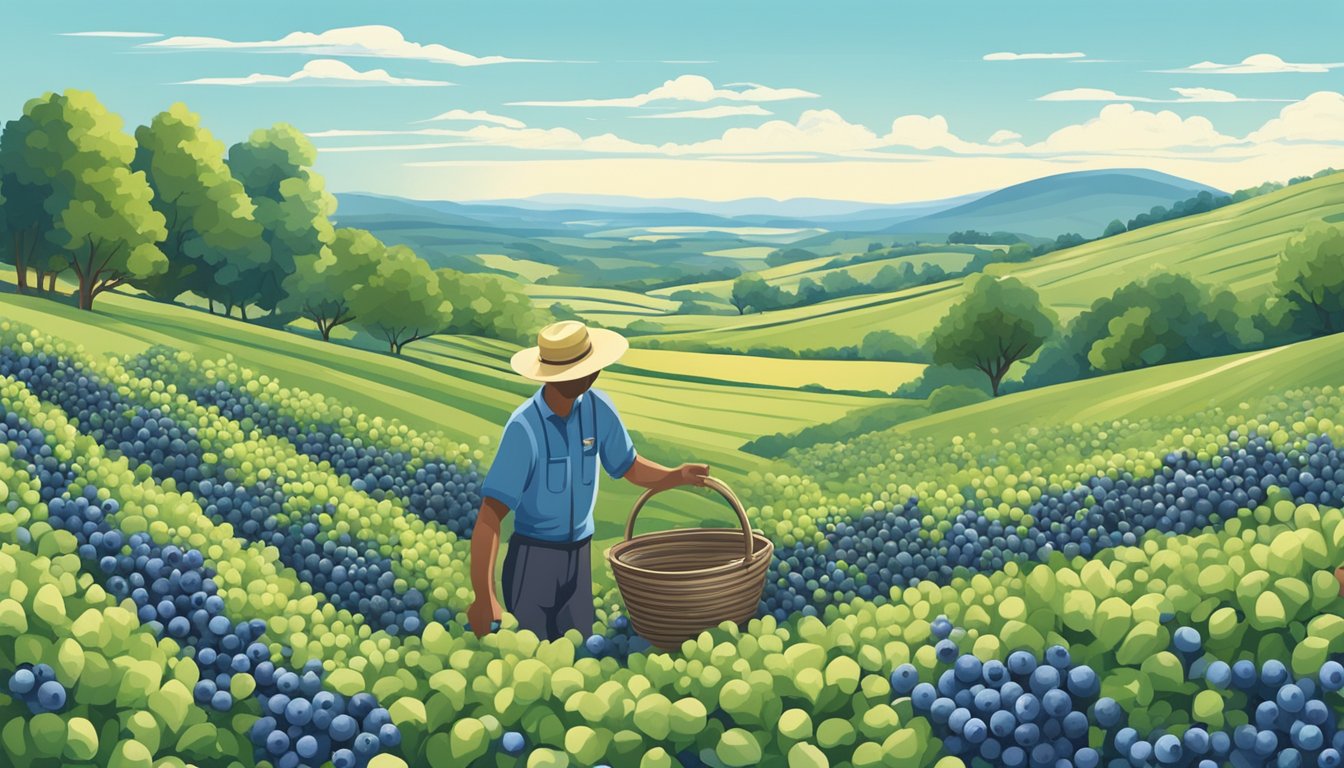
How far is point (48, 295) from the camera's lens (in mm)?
14117

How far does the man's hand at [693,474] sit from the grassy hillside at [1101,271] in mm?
7714

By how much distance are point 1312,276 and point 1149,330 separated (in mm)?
2040

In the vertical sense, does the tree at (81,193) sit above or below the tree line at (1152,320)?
above

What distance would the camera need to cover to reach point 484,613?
464cm

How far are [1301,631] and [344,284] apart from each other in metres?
14.2

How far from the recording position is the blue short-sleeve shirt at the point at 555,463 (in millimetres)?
4938

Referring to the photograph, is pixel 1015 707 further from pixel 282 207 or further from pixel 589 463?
pixel 282 207

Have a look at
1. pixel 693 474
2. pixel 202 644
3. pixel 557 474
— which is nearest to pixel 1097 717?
pixel 693 474

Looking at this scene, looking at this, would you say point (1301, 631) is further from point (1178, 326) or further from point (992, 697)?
point (1178, 326)

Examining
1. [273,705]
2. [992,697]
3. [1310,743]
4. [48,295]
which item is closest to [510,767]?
[273,705]

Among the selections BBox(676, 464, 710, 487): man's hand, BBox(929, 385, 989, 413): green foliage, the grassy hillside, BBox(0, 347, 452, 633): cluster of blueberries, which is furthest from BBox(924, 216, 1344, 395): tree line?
BBox(676, 464, 710, 487): man's hand

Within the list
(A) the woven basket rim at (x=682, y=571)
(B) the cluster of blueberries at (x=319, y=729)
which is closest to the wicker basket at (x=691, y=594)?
(A) the woven basket rim at (x=682, y=571)

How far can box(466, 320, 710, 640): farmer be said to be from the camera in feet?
16.2

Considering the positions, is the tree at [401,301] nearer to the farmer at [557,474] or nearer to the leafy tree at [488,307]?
the leafy tree at [488,307]
